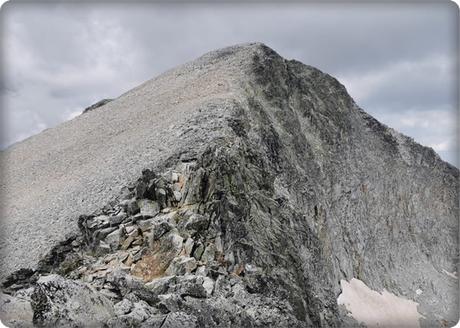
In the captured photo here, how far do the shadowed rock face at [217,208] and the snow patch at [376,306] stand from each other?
1088 mm

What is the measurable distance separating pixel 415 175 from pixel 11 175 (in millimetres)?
41914

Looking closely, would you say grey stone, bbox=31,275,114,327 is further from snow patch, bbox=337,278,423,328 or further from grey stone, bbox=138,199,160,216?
snow patch, bbox=337,278,423,328

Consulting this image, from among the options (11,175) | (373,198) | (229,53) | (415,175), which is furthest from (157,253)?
(415,175)

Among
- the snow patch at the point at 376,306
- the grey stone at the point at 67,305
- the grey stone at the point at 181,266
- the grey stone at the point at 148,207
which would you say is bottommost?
the snow patch at the point at 376,306

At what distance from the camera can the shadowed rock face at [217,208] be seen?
55.8ft

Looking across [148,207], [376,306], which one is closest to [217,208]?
[148,207]

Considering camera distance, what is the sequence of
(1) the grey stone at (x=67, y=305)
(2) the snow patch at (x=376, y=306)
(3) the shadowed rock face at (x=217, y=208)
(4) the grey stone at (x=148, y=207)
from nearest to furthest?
(1) the grey stone at (x=67, y=305) < (3) the shadowed rock face at (x=217, y=208) < (4) the grey stone at (x=148, y=207) < (2) the snow patch at (x=376, y=306)

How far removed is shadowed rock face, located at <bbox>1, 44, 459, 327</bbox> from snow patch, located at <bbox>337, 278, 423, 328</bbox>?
1088 millimetres

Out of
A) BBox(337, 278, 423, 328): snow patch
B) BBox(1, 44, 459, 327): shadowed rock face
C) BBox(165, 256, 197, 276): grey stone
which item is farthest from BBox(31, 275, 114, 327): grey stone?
BBox(337, 278, 423, 328): snow patch

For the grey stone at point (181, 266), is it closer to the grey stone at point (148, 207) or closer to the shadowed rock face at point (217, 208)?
the shadowed rock face at point (217, 208)

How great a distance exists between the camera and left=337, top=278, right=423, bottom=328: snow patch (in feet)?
108

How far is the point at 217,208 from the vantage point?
1970 centimetres

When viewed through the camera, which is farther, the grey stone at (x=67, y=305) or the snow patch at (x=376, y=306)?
the snow patch at (x=376, y=306)

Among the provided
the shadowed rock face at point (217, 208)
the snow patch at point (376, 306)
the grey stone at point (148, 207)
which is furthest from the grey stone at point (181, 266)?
the snow patch at point (376, 306)
